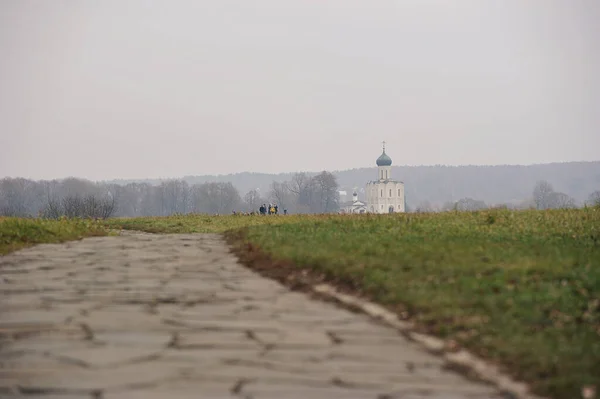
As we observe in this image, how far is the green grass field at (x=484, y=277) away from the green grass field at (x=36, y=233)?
3.76 metres

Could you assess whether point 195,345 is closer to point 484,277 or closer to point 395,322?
point 395,322

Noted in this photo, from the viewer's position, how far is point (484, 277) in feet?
32.8

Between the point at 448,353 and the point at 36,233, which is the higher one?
the point at 36,233

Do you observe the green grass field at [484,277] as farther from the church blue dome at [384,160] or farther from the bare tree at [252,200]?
the church blue dome at [384,160]

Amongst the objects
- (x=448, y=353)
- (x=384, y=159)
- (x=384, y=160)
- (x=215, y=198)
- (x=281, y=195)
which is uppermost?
(x=384, y=159)

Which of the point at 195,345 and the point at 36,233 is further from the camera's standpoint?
the point at 36,233

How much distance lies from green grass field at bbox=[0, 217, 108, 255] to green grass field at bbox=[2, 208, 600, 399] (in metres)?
3.76

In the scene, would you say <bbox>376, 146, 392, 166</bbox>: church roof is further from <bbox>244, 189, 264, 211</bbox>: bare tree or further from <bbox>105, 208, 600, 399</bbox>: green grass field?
<bbox>105, 208, 600, 399</bbox>: green grass field

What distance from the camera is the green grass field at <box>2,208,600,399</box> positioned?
6.78 metres

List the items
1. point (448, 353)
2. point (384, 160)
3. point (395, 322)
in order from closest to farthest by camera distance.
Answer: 1. point (448, 353)
2. point (395, 322)
3. point (384, 160)

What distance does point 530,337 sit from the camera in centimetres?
720

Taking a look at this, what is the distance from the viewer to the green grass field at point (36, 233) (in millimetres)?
16397

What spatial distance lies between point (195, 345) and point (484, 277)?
169 inches

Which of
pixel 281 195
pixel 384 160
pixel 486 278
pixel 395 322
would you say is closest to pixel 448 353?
pixel 395 322
